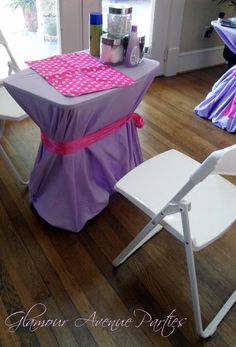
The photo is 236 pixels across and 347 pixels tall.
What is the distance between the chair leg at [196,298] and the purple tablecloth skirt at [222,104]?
1.41 metres

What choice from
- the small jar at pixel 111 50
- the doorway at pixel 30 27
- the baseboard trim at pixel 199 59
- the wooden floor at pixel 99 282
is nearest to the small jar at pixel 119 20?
the small jar at pixel 111 50

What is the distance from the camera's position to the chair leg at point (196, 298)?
88 cm

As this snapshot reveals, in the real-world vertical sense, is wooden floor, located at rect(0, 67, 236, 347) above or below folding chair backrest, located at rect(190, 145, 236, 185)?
below

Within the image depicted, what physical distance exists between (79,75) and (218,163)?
757 millimetres

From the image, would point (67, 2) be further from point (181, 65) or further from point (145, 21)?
point (181, 65)

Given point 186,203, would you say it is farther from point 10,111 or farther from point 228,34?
point 228,34

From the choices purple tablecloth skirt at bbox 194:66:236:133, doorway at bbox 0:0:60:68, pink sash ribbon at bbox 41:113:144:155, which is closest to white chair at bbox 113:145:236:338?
pink sash ribbon at bbox 41:113:144:155

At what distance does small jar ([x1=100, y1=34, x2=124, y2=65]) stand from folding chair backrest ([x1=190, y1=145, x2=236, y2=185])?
77 cm

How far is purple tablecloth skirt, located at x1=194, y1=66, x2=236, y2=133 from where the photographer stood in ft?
7.36

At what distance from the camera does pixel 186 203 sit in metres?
0.86

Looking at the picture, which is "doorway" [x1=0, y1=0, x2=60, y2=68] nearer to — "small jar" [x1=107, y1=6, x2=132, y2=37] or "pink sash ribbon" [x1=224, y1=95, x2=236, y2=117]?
"small jar" [x1=107, y1=6, x2=132, y2=37]

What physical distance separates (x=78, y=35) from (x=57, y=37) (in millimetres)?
162

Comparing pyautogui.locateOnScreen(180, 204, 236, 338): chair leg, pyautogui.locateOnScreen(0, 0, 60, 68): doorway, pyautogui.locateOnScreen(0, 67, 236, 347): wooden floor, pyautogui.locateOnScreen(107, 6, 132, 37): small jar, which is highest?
pyautogui.locateOnScreen(107, 6, 132, 37): small jar

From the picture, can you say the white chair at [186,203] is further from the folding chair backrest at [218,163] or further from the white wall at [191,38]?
the white wall at [191,38]
